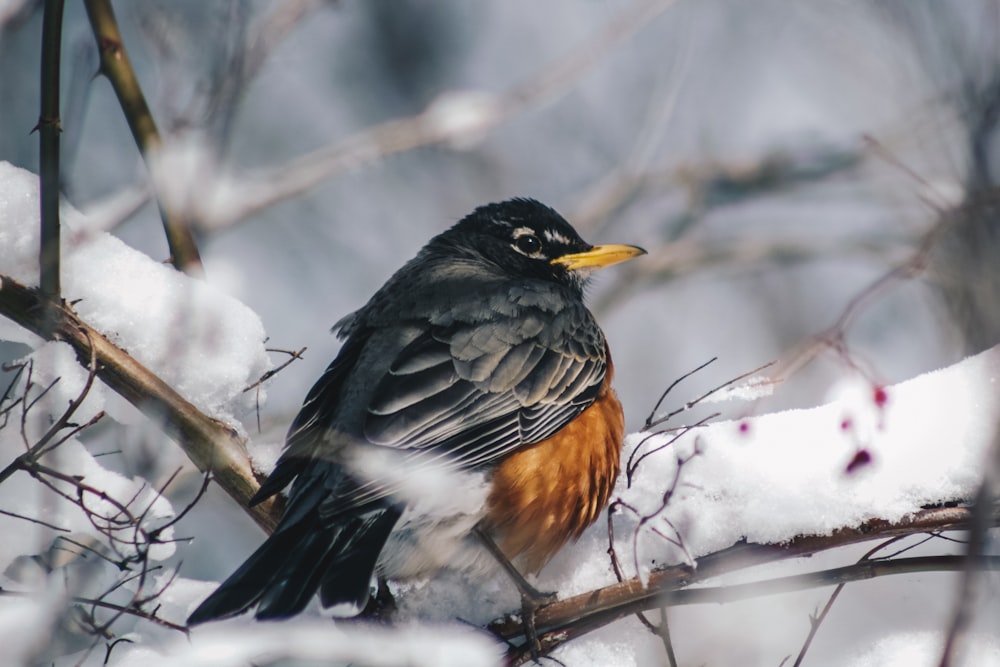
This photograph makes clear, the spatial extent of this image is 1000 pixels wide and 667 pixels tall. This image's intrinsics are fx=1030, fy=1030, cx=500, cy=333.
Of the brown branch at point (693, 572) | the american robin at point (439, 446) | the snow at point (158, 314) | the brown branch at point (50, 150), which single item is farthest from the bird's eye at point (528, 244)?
the brown branch at point (50, 150)

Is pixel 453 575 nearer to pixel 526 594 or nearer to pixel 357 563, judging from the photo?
pixel 526 594

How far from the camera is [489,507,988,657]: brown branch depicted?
257cm

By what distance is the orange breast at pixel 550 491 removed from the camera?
319 cm

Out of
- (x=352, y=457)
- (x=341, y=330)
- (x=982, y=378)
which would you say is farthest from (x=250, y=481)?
(x=982, y=378)

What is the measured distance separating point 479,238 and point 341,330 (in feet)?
3.06

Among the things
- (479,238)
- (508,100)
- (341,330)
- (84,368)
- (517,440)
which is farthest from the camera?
(508,100)

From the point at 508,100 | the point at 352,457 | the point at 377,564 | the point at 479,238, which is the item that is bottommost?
the point at 377,564

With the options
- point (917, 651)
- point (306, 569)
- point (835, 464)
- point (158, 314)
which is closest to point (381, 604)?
point (306, 569)

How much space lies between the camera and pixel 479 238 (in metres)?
4.73

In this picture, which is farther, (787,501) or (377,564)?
(377,564)

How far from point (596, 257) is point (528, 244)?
13.5 inches

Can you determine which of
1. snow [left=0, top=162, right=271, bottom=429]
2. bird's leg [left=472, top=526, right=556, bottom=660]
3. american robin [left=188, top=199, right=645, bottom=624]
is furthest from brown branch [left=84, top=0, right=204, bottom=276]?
bird's leg [left=472, top=526, right=556, bottom=660]

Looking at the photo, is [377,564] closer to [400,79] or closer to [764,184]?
[764,184]

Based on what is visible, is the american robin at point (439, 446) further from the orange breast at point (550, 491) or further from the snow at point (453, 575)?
the snow at point (453, 575)
